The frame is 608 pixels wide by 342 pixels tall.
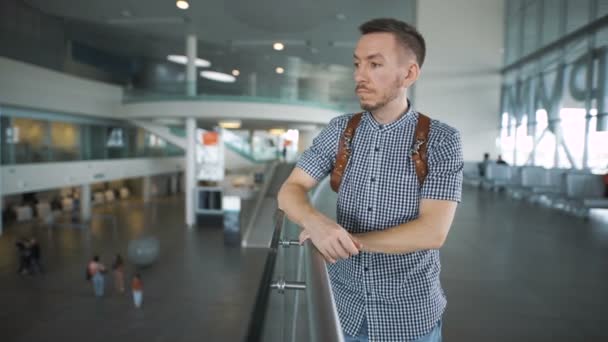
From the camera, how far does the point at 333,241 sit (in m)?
1.30

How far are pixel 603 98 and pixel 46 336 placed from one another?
18.4 m

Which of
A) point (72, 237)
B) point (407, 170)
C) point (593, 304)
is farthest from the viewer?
point (72, 237)

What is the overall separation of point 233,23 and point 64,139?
44.2ft

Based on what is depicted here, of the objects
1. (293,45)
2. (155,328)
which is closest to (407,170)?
(155,328)

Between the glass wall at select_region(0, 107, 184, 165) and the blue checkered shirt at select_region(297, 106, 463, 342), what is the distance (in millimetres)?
22656

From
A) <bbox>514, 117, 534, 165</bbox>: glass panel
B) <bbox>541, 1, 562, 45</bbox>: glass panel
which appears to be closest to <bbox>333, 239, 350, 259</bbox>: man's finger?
<bbox>541, 1, 562, 45</bbox>: glass panel

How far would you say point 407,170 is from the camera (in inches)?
61.2

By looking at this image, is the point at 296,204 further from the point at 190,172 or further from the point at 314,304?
the point at 190,172

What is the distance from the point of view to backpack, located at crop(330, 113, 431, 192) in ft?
4.98

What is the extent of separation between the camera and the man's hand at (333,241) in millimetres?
1290

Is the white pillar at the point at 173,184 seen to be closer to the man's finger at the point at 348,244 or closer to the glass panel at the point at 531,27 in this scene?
the glass panel at the point at 531,27

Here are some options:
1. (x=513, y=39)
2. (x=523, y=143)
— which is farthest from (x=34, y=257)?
(x=513, y=39)

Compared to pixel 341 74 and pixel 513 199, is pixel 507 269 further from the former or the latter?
pixel 341 74

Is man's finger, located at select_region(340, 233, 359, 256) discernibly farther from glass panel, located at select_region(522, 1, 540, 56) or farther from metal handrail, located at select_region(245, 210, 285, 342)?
glass panel, located at select_region(522, 1, 540, 56)
